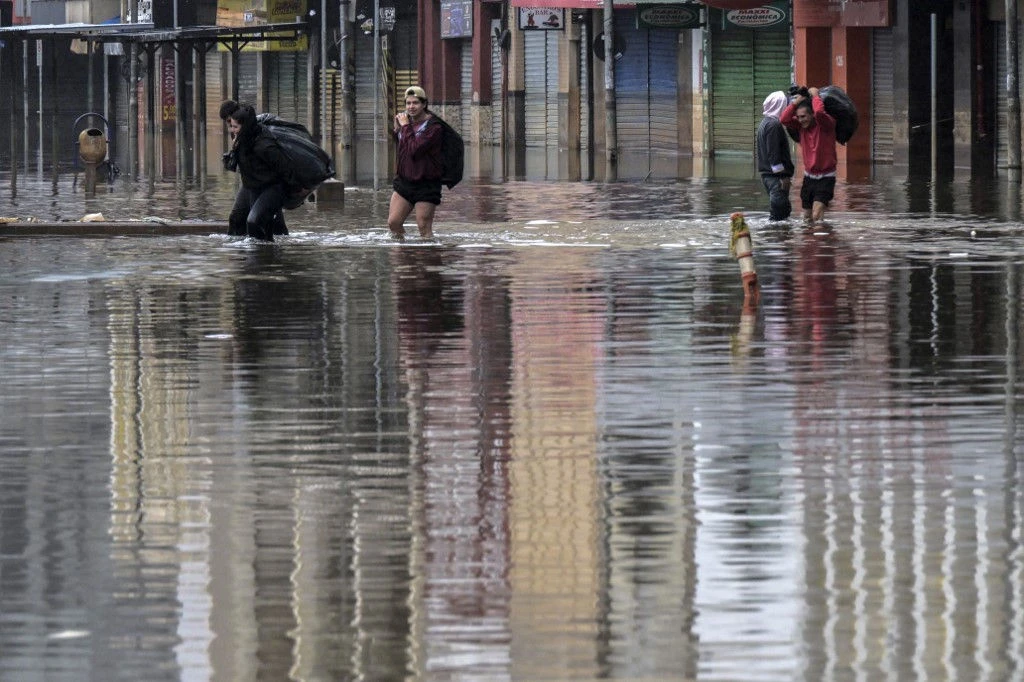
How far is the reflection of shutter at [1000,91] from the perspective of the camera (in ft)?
129

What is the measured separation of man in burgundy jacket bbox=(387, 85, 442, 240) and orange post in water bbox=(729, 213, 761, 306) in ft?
16.6

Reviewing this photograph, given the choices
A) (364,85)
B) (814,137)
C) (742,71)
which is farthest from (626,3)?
(814,137)

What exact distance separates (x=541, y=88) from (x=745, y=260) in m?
38.5

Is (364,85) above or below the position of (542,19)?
below

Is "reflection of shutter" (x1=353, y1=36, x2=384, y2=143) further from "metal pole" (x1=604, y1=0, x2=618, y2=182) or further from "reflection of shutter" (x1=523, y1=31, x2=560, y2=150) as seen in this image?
"metal pole" (x1=604, y1=0, x2=618, y2=182)

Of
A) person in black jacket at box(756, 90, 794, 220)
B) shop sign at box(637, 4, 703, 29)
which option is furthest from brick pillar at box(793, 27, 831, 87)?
person in black jacket at box(756, 90, 794, 220)

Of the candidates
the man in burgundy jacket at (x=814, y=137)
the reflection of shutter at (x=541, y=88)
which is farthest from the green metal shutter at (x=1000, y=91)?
the man in burgundy jacket at (x=814, y=137)

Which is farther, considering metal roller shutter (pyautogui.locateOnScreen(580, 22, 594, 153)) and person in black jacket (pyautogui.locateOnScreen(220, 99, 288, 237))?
metal roller shutter (pyautogui.locateOnScreen(580, 22, 594, 153))

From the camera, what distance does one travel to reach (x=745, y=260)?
16.8m

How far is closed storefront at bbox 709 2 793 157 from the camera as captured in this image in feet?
153

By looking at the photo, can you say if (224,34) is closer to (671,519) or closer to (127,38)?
(127,38)

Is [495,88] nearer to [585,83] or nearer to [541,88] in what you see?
[541,88]

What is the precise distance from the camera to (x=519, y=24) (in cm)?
5288

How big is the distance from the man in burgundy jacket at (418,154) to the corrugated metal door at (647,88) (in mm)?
28201
